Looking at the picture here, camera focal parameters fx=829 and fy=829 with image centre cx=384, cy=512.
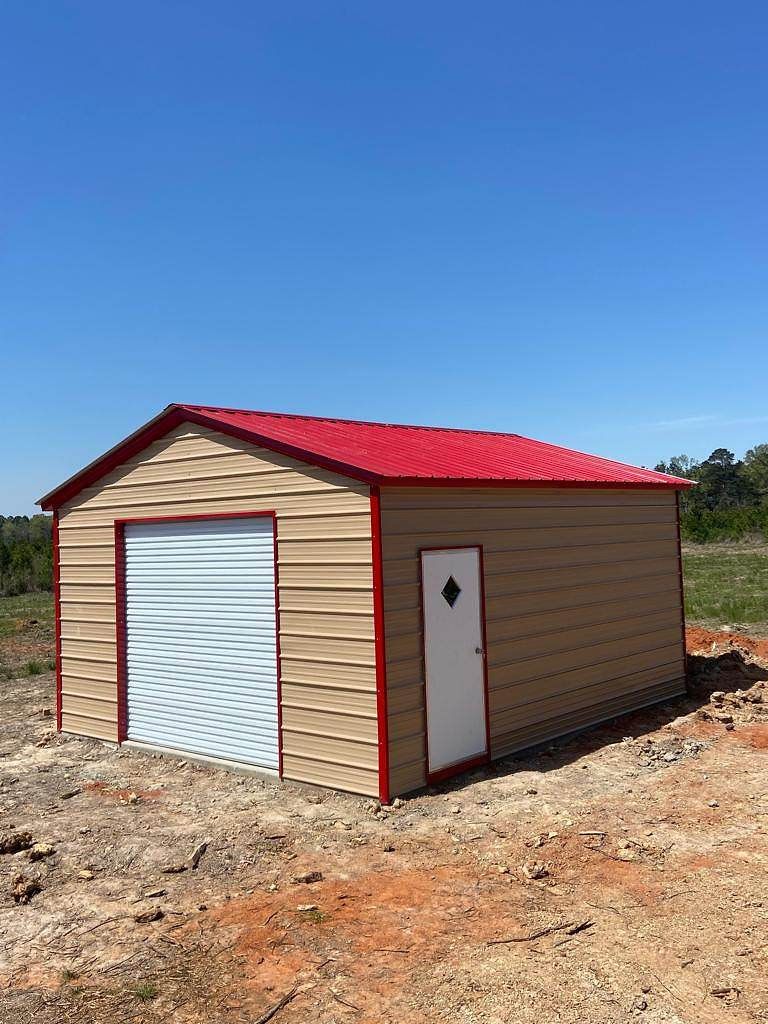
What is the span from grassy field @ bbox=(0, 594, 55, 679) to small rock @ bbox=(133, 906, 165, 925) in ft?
39.6

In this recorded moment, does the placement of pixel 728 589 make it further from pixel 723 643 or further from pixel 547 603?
pixel 547 603

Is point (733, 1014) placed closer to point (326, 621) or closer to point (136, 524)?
point (326, 621)

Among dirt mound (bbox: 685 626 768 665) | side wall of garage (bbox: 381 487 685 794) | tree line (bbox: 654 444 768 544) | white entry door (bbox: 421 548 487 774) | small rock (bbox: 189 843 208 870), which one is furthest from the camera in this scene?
tree line (bbox: 654 444 768 544)

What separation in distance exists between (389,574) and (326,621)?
3.08 feet

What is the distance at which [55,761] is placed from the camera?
1061 cm

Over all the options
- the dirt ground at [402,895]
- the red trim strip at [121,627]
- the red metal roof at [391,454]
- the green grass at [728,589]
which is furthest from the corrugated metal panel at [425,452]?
the green grass at [728,589]

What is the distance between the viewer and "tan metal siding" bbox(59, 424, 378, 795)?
825 cm

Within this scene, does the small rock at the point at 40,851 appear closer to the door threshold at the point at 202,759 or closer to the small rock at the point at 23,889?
the small rock at the point at 23,889

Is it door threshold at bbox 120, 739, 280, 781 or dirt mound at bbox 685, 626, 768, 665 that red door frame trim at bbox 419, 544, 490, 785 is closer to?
door threshold at bbox 120, 739, 280, 781

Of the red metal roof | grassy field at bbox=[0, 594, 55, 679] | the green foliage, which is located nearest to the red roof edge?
the red metal roof

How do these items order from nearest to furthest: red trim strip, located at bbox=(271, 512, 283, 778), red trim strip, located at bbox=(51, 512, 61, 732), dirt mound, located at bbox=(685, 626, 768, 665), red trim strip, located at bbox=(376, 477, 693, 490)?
red trim strip, located at bbox=(376, 477, 693, 490) → red trim strip, located at bbox=(271, 512, 283, 778) → red trim strip, located at bbox=(51, 512, 61, 732) → dirt mound, located at bbox=(685, 626, 768, 665)

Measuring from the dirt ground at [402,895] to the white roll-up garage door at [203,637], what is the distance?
0.56m

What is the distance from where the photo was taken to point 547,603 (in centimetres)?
1030

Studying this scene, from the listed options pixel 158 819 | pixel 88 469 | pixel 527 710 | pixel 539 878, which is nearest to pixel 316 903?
pixel 539 878
